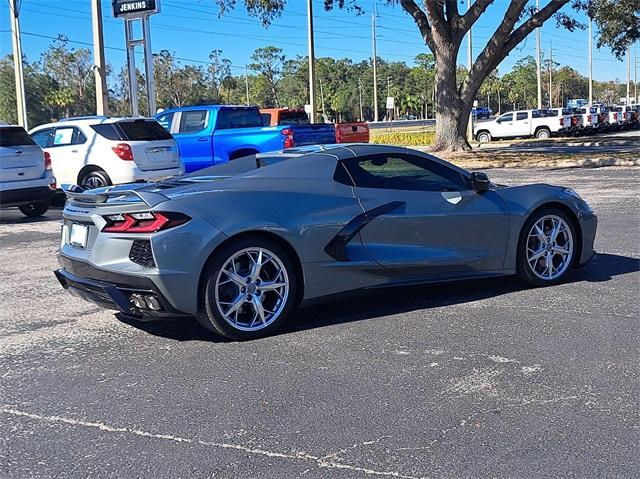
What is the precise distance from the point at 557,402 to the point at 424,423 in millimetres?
783

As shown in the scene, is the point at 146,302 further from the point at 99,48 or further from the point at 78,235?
the point at 99,48

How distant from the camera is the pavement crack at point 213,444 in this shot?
3.25m

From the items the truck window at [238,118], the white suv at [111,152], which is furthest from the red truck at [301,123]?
the white suv at [111,152]

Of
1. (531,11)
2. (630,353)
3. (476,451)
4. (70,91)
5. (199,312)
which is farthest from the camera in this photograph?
(70,91)

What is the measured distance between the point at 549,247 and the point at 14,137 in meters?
9.09

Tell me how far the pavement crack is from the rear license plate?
154 cm

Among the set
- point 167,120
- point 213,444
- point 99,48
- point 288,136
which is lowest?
point 213,444

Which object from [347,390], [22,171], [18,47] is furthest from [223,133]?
[18,47]

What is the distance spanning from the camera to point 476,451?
3.40 metres

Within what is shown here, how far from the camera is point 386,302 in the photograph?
6.14 m

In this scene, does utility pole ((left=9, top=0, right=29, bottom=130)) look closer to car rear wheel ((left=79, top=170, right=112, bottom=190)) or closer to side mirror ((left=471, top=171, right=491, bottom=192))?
car rear wheel ((left=79, top=170, right=112, bottom=190))

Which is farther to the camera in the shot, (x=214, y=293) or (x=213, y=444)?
(x=214, y=293)

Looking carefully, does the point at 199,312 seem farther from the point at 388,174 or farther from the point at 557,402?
the point at 557,402

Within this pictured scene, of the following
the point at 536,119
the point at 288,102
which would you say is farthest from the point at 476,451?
the point at 288,102
